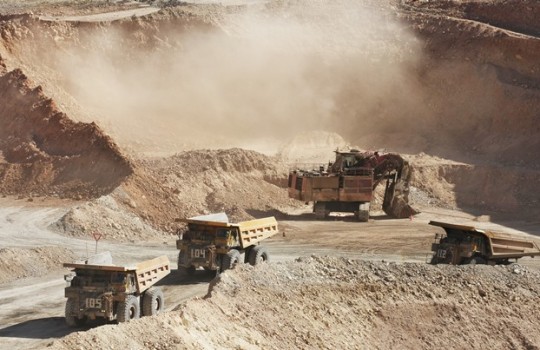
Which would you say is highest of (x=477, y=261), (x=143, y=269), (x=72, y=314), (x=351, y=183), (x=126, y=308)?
(x=351, y=183)

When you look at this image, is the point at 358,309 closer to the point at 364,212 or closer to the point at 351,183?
the point at 351,183

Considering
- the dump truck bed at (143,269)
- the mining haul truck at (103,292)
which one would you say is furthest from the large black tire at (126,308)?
the dump truck bed at (143,269)

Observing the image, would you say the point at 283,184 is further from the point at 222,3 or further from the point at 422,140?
the point at 222,3

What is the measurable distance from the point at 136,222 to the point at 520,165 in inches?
986

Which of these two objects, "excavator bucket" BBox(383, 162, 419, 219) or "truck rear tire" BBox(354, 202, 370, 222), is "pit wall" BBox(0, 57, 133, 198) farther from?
"excavator bucket" BBox(383, 162, 419, 219)

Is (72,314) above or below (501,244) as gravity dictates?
below

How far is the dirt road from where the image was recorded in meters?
20.2

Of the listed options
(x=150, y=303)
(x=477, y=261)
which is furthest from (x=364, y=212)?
(x=150, y=303)

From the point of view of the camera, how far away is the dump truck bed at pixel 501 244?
2588 centimetres

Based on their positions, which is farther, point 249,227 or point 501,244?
point 501,244

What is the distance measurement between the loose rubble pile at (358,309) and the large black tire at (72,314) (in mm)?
2695

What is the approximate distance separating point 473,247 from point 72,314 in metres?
12.8

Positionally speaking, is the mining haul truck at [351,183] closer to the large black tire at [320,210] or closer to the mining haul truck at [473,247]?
the large black tire at [320,210]

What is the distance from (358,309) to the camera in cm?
2108
